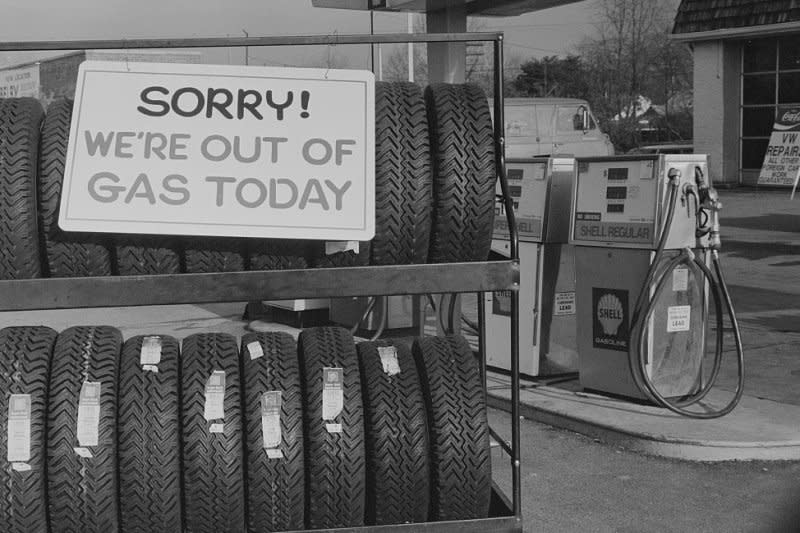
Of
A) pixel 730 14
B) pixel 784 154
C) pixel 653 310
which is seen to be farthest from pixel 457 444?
pixel 730 14

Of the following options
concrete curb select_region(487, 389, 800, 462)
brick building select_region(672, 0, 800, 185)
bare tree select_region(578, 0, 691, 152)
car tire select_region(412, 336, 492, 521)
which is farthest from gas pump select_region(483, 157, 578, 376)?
bare tree select_region(578, 0, 691, 152)

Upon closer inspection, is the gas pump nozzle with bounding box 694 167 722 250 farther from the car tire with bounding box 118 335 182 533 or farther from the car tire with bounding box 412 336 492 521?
the car tire with bounding box 118 335 182 533

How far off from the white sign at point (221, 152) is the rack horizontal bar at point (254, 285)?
0.45 ft

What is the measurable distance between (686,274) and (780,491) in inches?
73.0

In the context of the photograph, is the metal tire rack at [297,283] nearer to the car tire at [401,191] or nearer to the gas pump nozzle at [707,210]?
the car tire at [401,191]

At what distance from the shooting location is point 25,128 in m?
3.46

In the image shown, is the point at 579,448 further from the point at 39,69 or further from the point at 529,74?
the point at 529,74

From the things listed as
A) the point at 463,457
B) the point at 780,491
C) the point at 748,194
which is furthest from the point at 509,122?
the point at 463,457

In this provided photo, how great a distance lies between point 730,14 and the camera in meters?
27.0

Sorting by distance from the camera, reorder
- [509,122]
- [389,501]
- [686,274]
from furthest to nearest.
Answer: [509,122] → [686,274] → [389,501]

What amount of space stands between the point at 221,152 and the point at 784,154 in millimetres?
19466

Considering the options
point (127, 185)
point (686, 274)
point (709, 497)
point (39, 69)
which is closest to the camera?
point (127, 185)

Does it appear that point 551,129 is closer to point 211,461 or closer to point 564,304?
point 564,304

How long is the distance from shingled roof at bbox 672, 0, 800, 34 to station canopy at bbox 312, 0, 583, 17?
1923 cm
